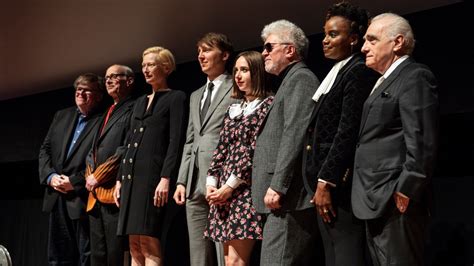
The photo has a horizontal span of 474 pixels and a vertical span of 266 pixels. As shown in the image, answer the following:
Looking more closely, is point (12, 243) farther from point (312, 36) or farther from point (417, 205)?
point (417, 205)

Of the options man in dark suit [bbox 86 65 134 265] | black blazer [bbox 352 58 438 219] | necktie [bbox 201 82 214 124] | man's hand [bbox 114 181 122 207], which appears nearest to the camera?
black blazer [bbox 352 58 438 219]

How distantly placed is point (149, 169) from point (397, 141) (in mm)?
1840

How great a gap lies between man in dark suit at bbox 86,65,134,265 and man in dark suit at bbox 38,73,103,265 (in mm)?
189

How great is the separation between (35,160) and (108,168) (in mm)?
2319

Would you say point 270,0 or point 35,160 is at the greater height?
point 270,0

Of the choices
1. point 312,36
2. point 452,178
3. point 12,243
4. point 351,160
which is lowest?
point 12,243

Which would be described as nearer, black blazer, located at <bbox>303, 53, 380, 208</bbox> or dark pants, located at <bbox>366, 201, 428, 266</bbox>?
dark pants, located at <bbox>366, 201, 428, 266</bbox>

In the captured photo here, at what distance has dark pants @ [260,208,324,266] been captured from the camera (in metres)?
3.24

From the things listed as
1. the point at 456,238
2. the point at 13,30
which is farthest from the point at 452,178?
the point at 13,30

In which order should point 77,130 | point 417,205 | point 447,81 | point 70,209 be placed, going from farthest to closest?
point 77,130, point 70,209, point 447,81, point 417,205

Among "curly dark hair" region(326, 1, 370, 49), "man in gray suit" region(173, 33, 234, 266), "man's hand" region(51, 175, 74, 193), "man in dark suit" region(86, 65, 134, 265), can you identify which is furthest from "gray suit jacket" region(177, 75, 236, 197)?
"man's hand" region(51, 175, 74, 193)

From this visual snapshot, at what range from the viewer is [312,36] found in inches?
185

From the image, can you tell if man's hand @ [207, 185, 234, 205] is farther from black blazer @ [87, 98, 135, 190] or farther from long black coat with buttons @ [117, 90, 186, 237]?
black blazer @ [87, 98, 135, 190]

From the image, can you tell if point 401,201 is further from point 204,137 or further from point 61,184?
point 61,184
